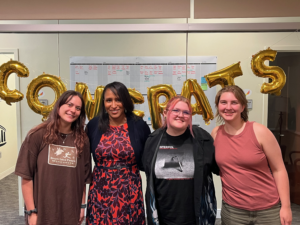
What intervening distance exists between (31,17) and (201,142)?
1.92 m

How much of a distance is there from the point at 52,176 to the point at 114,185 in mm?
400

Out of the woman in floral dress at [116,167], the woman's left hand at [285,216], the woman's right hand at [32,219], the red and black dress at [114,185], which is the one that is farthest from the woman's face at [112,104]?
the woman's left hand at [285,216]

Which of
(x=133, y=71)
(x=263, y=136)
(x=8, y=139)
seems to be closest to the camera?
(x=263, y=136)

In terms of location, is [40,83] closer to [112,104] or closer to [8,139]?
[112,104]

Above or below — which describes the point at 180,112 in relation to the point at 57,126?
above

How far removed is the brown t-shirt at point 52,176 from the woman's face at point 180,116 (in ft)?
2.20

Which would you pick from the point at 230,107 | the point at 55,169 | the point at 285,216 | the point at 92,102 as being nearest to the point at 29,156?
the point at 55,169

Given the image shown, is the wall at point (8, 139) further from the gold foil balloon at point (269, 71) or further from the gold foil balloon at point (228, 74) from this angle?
the gold foil balloon at point (269, 71)

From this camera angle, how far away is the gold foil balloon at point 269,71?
1.92m

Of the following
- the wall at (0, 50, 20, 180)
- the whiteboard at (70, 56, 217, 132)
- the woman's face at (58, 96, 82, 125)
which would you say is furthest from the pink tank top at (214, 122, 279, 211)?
the wall at (0, 50, 20, 180)

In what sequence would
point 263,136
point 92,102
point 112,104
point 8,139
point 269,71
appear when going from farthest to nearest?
point 8,139 → point 92,102 → point 269,71 → point 112,104 → point 263,136

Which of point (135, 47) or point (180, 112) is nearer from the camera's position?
point (180, 112)

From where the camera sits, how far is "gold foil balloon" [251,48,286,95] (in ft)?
6.29

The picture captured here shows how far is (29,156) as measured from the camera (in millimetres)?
1378
